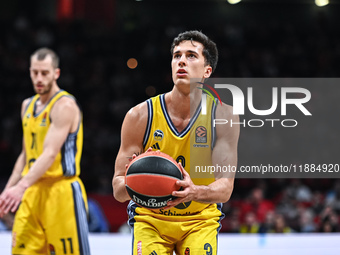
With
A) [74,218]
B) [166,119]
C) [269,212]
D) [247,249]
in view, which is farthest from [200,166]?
[269,212]

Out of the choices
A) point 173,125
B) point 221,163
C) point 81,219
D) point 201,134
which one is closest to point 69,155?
point 81,219

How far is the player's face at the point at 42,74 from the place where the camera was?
4668 millimetres

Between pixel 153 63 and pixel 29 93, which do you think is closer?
pixel 29 93

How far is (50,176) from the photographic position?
179 inches

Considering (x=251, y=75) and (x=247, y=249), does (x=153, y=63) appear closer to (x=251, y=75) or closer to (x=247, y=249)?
(x=251, y=75)

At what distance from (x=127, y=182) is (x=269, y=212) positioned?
608cm

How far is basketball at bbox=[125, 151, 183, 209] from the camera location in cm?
285

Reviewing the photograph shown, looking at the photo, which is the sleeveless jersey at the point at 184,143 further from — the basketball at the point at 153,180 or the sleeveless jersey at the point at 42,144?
the sleeveless jersey at the point at 42,144

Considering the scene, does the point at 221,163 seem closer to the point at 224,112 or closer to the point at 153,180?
the point at 224,112

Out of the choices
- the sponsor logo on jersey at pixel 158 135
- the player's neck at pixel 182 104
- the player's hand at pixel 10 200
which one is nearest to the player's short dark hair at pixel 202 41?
the player's neck at pixel 182 104

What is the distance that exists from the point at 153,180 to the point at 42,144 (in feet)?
6.75

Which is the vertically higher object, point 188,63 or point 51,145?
point 188,63

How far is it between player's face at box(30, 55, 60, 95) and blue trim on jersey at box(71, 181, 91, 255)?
947mm

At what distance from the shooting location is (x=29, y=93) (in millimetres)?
11922
